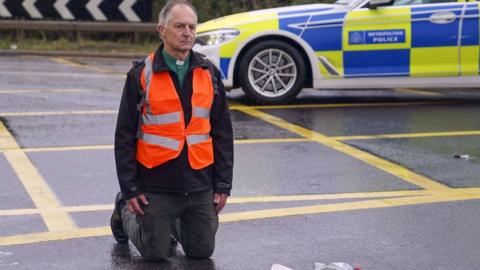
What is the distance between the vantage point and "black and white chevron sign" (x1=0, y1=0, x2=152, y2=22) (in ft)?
67.4

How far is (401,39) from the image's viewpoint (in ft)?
37.4

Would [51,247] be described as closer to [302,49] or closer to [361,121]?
[361,121]

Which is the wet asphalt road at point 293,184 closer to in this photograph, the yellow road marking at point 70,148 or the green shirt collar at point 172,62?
the yellow road marking at point 70,148

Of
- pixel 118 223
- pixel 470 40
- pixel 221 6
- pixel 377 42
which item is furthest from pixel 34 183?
pixel 221 6

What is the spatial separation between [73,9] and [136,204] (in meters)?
15.7

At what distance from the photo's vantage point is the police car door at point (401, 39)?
37.4 feet

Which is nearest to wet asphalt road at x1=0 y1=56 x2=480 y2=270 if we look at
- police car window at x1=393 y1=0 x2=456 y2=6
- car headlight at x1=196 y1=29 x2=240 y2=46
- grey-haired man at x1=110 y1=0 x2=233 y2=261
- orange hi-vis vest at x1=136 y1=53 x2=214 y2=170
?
grey-haired man at x1=110 y1=0 x2=233 y2=261

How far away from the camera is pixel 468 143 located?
30.2 feet

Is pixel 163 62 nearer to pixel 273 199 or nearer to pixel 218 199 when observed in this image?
pixel 218 199

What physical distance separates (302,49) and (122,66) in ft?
18.5

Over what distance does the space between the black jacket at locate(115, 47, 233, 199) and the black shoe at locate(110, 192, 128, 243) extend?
33 centimetres

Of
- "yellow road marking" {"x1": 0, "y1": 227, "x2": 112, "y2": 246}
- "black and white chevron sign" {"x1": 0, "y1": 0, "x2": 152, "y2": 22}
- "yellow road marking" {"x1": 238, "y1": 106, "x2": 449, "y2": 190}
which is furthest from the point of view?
"black and white chevron sign" {"x1": 0, "y1": 0, "x2": 152, "y2": 22}

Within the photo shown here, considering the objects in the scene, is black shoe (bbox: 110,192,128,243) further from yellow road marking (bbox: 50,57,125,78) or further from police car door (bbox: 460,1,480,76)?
yellow road marking (bbox: 50,57,125,78)

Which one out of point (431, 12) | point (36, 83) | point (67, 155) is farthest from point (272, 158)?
point (36, 83)
